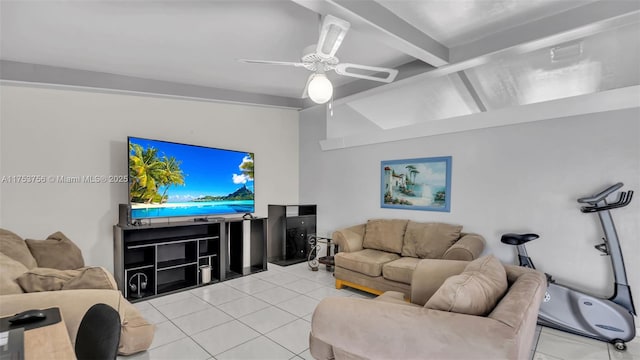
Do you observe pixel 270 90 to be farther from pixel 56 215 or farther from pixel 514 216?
pixel 514 216

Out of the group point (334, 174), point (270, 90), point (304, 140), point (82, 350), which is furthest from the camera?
point (304, 140)

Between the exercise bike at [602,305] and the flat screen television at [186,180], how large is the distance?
13.1 ft

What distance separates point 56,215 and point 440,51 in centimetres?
460

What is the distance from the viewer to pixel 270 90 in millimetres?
4656

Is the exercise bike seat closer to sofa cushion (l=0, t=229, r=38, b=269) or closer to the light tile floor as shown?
the light tile floor

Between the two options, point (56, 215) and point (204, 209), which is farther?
point (204, 209)

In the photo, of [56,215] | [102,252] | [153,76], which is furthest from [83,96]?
[102,252]

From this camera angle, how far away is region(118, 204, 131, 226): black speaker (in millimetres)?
3566

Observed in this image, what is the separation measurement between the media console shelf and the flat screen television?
0.23m

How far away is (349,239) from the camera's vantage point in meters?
4.17

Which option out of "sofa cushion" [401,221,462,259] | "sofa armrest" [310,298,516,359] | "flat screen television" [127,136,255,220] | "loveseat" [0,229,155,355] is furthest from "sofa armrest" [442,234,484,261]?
"flat screen television" [127,136,255,220]

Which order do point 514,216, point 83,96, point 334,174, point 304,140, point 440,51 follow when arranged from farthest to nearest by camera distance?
1. point 304,140
2. point 334,174
3. point 83,96
4. point 514,216
5. point 440,51

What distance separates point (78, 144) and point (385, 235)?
3981mm

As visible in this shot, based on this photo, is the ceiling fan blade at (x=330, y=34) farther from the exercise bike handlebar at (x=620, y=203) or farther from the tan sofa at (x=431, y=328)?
the exercise bike handlebar at (x=620, y=203)
